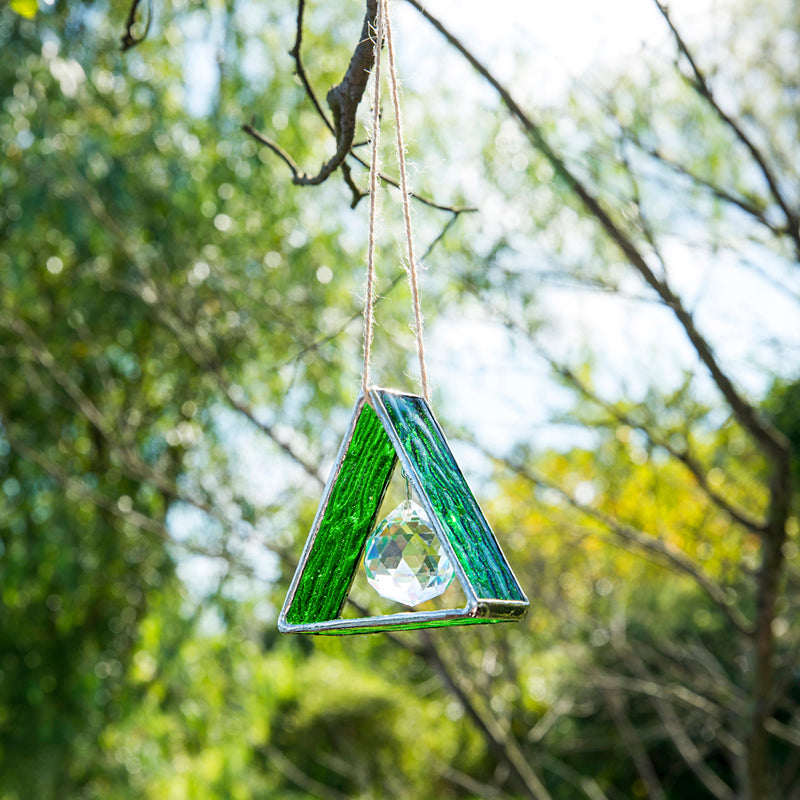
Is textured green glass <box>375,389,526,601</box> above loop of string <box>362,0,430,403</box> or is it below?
below

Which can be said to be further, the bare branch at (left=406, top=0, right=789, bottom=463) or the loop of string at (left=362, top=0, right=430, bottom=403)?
the bare branch at (left=406, top=0, right=789, bottom=463)

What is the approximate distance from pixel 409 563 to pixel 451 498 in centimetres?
5

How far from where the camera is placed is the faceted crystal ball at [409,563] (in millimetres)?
591

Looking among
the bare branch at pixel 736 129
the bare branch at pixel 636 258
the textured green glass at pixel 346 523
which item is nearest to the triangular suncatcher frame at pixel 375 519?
the textured green glass at pixel 346 523

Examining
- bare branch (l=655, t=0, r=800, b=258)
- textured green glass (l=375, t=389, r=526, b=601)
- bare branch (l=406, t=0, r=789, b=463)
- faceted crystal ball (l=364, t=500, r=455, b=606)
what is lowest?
faceted crystal ball (l=364, t=500, r=455, b=606)

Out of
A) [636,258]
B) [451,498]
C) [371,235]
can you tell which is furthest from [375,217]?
[636,258]

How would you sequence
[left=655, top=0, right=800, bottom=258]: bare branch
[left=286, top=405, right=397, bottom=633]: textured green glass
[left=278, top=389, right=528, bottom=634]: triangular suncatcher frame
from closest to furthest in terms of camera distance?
1. [left=278, top=389, right=528, bottom=634]: triangular suncatcher frame
2. [left=286, top=405, right=397, bottom=633]: textured green glass
3. [left=655, top=0, right=800, bottom=258]: bare branch

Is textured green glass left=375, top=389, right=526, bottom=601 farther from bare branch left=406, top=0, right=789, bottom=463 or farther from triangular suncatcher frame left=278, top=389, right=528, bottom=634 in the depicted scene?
bare branch left=406, top=0, right=789, bottom=463

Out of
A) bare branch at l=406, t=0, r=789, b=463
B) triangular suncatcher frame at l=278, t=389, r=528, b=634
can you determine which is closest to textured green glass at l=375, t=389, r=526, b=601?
triangular suncatcher frame at l=278, t=389, r=528, b=634

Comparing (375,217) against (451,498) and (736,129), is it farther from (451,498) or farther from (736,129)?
(736,129)

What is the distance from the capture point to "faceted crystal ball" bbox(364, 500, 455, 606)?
0.59 m

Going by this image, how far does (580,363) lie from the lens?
2.36 metres

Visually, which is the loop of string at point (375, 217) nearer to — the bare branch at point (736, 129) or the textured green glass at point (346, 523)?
the textured green glass at point (346, 523)

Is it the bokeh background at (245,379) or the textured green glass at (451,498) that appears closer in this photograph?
the textured green glass at (451,498)
